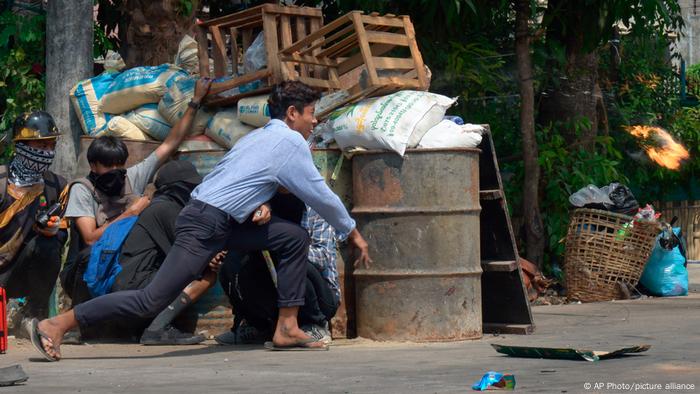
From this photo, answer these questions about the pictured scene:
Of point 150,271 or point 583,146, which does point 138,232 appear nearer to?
point 150,271

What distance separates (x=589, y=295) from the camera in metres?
10.9

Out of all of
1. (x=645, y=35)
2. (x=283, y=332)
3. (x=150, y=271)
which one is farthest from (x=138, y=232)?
(x=645, y=35)

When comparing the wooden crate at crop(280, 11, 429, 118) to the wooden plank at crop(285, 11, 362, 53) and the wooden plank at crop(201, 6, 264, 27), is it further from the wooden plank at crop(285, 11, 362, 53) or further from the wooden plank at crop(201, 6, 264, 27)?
the wooden plank at crop(201, 6, 264, 27)

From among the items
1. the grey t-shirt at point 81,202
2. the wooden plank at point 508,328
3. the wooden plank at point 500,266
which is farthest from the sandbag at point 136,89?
the wooden plank at point 508,328

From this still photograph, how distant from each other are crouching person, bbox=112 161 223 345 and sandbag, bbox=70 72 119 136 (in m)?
0.93

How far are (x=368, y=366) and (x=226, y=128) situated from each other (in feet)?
8.11

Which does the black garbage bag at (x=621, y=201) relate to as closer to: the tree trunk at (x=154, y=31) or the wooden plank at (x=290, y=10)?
the wooden plank at (x=290, y=10)

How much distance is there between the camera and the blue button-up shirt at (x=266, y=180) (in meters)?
6.80

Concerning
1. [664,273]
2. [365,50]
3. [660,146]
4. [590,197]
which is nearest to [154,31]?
[365,50]

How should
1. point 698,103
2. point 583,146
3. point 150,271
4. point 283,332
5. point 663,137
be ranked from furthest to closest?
point 698,103 < point 663,137 < point 583,146 < point 150,271 < point 283,332

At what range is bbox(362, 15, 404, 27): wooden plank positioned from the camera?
315 inches

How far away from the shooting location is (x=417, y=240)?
7.61 m

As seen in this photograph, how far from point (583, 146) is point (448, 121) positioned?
4388mm

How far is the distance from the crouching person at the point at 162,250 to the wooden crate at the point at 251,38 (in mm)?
688
